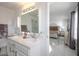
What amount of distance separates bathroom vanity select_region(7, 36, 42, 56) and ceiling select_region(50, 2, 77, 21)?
48cm

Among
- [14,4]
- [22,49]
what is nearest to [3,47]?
[22,49]

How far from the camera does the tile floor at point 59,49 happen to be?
4.66ft

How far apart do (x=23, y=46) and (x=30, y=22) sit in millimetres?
406

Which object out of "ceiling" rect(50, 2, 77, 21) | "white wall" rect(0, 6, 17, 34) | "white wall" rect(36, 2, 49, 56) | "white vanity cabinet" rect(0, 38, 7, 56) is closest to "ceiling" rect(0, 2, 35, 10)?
"white wall" rect(0, 6, 17, 34)

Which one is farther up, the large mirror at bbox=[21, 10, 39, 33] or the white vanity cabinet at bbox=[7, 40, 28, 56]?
the large mirror at bbox=[21, 10, 39, 33]

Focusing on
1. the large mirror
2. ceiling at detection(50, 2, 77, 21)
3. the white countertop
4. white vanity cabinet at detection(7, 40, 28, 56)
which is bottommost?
white vanity cabinet at detection(7, 40, 28, 56)

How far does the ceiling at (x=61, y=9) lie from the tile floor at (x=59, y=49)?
1.23 ft

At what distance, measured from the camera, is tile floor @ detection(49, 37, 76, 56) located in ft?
4.66

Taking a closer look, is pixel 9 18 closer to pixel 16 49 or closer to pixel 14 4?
pixel 14 4

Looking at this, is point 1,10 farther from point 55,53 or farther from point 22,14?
point 55,53

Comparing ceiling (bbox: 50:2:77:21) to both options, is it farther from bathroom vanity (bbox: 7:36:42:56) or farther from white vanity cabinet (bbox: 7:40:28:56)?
white vanity cabinet (bbox: 7:40:28:56)

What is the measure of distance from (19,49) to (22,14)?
0.58 metres

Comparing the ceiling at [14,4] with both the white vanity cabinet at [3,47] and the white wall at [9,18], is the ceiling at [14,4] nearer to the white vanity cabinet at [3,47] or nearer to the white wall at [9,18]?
the white wall at [9,18]

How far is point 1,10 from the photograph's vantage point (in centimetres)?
143
